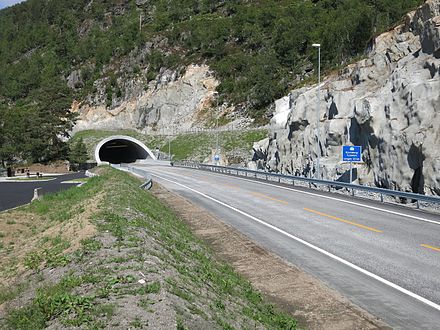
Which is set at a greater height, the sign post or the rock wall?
the rock wall

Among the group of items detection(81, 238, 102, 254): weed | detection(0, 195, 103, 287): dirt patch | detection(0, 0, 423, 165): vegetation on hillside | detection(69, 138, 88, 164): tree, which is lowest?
detection(0, 195, 103, 287): dirt patch

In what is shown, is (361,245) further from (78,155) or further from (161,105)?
(161,105)

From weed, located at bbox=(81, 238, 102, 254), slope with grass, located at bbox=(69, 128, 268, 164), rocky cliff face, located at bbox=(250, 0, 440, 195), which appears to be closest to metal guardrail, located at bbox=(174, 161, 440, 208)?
rocky cliff face, located at bbox=(250, 0, 440, 195)

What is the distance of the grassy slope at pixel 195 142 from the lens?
7069cm

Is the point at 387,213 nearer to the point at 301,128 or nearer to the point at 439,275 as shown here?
the point at 439,275

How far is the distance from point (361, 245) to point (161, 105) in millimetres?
92624

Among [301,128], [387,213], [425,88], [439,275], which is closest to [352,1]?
[301,128]

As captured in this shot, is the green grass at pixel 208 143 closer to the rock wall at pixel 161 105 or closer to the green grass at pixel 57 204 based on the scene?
the rock wall at pixel 161 105

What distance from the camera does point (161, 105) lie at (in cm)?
10162

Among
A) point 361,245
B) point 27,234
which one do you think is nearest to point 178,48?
point 27,234

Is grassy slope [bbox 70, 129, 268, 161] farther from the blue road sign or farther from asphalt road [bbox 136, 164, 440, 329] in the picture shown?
asphalt road [bbox 136, 164, 440, 329]

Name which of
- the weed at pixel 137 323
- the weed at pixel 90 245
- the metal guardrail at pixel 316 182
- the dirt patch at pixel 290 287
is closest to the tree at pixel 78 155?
the metal guardrail at pixel 316 182

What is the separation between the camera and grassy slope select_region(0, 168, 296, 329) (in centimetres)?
547

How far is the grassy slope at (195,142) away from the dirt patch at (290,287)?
5571 cm
